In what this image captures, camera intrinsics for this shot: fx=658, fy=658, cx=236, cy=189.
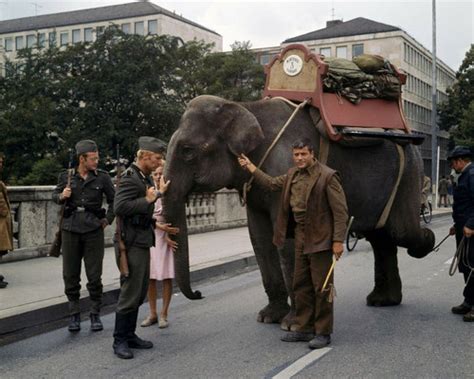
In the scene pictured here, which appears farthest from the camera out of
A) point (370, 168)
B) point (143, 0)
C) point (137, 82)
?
point (143, 0)

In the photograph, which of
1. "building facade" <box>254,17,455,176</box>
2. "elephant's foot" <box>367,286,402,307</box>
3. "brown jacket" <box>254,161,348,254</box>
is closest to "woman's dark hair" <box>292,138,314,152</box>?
"brown jacket" <box>254,161,348,254</box>

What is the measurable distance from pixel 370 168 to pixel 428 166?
264 ft

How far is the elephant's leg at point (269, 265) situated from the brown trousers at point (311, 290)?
0.73 meters

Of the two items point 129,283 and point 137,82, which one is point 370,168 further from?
point 137,82

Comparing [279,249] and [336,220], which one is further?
[279,249]

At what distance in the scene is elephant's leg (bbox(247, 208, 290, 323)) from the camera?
669 cm

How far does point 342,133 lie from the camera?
6.31 metres

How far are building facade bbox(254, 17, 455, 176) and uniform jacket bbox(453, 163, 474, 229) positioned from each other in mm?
65262

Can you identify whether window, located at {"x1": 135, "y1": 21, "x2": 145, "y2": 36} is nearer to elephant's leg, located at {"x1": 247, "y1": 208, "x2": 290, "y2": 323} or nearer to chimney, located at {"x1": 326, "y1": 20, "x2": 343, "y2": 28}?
chimney, located at {"x1": 326, "y1": 20, "x2": 343, "y2": 28}

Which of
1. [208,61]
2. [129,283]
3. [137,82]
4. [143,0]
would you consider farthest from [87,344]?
[143,0]

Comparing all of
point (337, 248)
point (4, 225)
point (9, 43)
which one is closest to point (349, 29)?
point (9, 43)

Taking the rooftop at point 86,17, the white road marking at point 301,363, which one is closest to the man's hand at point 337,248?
the white road marking at point 301,363

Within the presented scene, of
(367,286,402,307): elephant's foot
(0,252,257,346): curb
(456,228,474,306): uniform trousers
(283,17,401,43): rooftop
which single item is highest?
(283,17,401,43): rooftop

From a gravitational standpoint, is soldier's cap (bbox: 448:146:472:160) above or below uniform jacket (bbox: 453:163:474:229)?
above
